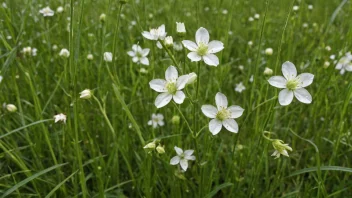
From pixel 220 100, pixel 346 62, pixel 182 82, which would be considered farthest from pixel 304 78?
pixel 346 62

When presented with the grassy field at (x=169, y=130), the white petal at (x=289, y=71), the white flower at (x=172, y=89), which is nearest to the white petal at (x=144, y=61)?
the grassy field at (x=169, y=130)

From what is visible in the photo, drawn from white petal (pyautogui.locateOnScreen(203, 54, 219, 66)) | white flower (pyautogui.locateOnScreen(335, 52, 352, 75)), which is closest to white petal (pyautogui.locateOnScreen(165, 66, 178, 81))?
white petal (pyautogui.locateOnScreen(203, 54, 219, 66))

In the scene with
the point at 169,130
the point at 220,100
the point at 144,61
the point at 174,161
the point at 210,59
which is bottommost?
the point at 169,130

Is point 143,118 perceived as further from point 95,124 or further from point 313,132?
point 313,132

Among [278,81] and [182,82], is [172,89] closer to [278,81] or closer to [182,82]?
[182,82]

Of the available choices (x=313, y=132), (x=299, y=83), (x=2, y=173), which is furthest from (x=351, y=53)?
(x=2, y=173)

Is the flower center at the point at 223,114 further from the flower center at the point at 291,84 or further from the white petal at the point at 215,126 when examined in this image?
the flower center at the point at 291,84
